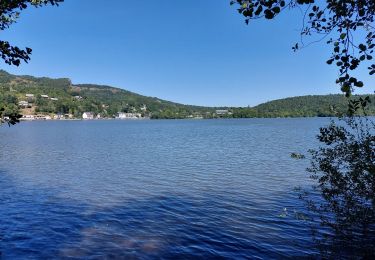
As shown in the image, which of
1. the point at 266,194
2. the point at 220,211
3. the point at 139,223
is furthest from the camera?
the point at 266,194

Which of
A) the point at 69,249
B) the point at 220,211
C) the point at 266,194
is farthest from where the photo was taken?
the point at 266,194

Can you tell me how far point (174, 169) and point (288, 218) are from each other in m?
19.7

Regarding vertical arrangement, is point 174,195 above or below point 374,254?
below

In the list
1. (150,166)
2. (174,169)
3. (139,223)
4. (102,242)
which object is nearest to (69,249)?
(102,242)

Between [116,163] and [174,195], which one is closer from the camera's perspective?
[174,195]

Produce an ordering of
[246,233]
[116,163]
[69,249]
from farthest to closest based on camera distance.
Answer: [116,163] < [246,233] < [69,249]

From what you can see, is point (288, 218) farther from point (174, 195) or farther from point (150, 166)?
point (150, 166)

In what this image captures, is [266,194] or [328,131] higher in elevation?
[328,131]

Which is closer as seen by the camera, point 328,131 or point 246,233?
point 328,131

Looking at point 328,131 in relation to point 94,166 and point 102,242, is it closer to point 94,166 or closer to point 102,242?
point 102,242

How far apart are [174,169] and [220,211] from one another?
1685 centimetres

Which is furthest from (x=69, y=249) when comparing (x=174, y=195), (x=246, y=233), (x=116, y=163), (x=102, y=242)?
(x=116, y=163)

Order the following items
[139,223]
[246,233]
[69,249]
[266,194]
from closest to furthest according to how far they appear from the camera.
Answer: [69,249] → [246,233] → [139,223] → [266,194]

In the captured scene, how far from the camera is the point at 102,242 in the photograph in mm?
15734
